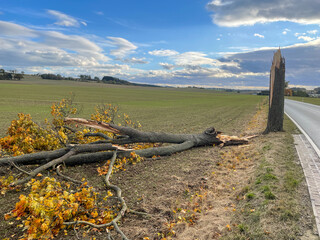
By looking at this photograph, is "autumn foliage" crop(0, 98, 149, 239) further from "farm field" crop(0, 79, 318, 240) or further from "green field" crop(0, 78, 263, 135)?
"green field" crop(0, 78, 263, 135)

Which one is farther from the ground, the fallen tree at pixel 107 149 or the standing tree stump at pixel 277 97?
the standing tree stump at pixel 277 97

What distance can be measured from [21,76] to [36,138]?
4406 inches

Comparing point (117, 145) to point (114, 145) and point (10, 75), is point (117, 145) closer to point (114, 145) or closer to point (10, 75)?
point (114, 145)

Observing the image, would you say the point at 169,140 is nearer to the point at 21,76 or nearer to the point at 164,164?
the point at 164,164

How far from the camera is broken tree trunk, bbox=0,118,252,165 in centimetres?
637

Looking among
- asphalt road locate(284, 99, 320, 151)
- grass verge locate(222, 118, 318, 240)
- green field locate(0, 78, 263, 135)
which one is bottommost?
green field locate(0, 78, 263, 135)

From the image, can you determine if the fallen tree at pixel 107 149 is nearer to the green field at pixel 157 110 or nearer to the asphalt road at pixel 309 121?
the asphalt road at pixel 309 121

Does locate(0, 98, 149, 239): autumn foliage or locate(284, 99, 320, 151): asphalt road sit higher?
locate(284, 99, 320, 151): asphalt road

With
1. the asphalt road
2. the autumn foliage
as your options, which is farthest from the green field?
the autumn foliage

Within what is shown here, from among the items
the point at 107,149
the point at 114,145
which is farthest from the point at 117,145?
the point at 107,149

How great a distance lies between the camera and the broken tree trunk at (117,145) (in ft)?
20.9

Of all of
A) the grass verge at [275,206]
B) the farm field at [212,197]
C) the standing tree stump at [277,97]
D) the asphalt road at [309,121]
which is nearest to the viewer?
the grass verge at [275,206]

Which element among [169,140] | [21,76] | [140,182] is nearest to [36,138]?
[140,182]

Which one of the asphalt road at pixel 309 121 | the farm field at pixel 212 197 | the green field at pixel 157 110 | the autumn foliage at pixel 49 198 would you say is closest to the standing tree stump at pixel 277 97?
the asphalt road at pixel 309 121
